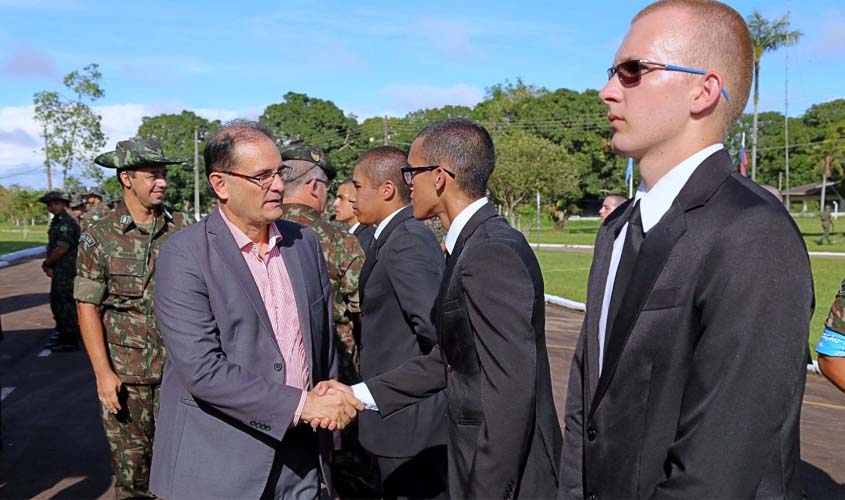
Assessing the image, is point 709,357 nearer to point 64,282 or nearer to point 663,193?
point 663,193

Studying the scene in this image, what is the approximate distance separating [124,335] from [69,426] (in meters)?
3.40

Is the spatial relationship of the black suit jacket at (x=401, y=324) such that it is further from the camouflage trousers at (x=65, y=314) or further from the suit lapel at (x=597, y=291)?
the camouflage trousers at (x=65, y=314)

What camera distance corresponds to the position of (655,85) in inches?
77.0

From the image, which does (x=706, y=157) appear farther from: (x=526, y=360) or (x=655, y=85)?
(x=526, y=360)

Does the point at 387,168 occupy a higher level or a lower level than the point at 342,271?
higher

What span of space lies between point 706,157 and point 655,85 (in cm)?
23

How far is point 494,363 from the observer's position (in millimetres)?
2799

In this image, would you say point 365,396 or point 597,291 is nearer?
point 597,291

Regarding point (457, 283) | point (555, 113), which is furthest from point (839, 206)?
point (457, 283)

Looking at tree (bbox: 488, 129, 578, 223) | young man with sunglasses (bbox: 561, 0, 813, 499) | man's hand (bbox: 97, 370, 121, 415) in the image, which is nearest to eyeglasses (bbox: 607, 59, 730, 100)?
young man with sunglasses (bbox: 561, 0, 813, 499)

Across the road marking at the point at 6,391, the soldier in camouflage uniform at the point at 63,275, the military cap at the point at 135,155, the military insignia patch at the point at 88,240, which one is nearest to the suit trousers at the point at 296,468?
the military insignia patch at the point at 88,240

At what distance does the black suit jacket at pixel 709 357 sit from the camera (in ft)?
5.35

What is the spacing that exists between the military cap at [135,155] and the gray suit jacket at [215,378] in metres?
2.22

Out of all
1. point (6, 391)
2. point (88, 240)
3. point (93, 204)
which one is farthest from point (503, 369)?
point (93, 204)
